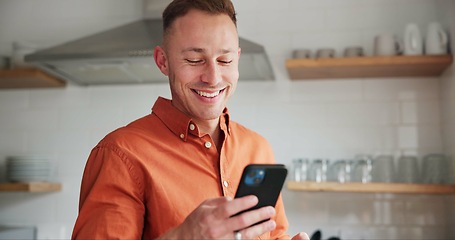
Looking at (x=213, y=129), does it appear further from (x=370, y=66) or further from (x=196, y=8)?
(x=370, y=66)

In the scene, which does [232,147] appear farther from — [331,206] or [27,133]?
[27,133]

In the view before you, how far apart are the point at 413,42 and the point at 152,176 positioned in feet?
5.83

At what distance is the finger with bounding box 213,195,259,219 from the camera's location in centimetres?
92

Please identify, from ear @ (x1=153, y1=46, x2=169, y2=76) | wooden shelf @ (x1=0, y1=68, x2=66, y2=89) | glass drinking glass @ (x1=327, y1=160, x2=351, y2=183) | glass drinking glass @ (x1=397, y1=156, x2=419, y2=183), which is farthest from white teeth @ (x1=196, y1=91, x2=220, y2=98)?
wooden shelf @ (x1=0, y1=68, x2=66, y2=89)

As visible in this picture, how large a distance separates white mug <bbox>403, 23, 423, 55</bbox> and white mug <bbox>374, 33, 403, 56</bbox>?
1.7 inches

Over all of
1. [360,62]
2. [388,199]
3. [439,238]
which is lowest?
[439,238]

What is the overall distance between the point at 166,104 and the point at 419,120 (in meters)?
1.76

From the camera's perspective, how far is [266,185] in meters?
0.97

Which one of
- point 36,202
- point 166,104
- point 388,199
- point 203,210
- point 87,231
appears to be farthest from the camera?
point 36,202

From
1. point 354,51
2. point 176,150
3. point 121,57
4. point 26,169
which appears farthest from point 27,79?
point 176,150

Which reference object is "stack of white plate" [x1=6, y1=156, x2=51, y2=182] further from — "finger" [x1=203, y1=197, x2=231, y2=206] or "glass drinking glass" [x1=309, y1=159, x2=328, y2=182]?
"finger" [x1=203, y1=197, x2=231, y2=206]

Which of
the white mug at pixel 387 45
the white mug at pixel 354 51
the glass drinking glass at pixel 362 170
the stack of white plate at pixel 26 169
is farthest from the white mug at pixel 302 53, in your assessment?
the stack of white plate at pixel 26 169

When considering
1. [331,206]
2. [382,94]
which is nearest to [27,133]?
[331,206]

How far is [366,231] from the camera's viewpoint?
8.87 feet
